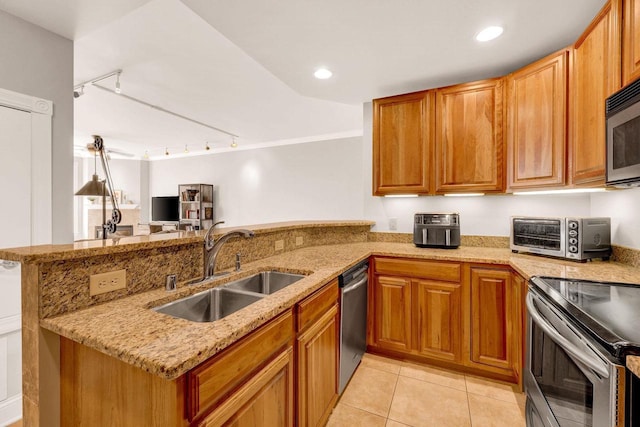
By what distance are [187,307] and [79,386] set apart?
16.4 inches

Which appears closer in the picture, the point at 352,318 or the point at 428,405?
the point at 428,405

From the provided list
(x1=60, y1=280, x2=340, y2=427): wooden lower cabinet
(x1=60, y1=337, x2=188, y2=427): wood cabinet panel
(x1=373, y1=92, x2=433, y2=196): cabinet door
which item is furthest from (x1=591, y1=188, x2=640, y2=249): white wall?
(x1=60, y1=337, x2=188, y2=427): wood cabinet panel

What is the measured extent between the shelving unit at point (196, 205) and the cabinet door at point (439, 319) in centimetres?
534

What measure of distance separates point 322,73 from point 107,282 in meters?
2.12

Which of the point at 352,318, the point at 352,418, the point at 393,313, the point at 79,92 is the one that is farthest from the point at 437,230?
the point at 79,92

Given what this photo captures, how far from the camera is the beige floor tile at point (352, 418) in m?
1.69

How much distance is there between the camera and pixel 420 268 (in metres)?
2.21

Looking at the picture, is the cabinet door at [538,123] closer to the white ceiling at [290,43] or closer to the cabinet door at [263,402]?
the white ceiling at [290,43]

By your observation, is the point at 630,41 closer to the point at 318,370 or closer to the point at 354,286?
the point at 354,286

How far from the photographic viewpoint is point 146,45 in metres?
2.29

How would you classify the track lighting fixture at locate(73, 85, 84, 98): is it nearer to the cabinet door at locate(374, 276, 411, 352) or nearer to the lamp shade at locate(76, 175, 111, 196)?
the lamp shade at locate(76, 175, 111, 196)

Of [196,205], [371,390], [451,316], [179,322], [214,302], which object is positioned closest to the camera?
[179,322]

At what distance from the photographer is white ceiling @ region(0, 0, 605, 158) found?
63.4 inches

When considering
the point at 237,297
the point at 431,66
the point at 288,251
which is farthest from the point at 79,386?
the point at 431,66
